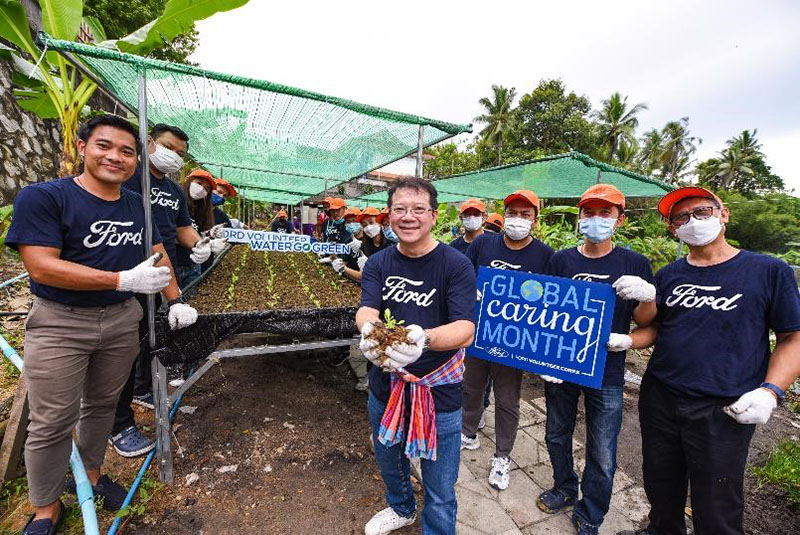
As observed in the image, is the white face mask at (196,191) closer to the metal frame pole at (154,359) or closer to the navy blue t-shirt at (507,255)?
the metal frame pole at (154,359)

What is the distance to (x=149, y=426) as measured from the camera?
3227 millimetres

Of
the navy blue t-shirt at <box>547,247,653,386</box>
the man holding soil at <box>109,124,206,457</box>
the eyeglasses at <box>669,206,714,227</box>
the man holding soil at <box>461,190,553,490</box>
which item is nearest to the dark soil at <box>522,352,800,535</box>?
the man holding soil at <box>461,190,553,490</box>

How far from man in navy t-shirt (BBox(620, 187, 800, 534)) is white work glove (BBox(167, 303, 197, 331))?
288 cm

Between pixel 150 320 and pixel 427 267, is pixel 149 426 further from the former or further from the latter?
pixel 427 267

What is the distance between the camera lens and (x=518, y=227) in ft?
9.06

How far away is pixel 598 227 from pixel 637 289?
472 millimetres

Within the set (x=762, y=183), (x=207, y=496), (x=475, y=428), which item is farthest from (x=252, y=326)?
(x=762, y=183)

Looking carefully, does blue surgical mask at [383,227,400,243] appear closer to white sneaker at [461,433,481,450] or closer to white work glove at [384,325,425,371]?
white sneaker at [461,433,481,450]

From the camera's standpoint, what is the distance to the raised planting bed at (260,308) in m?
2.49

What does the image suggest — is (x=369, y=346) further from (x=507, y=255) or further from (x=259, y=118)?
(x=259, y=118)

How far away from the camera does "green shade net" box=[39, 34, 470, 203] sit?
2355 millimetres

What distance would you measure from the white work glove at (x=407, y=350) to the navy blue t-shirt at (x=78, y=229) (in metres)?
1.79

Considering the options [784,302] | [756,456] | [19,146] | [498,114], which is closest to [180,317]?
[784,302]

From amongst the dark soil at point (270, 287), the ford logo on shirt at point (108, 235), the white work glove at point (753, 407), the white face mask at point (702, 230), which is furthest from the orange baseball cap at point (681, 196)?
the ford logo on shirt at point (108, 235)
